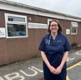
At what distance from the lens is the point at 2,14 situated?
24.1ft

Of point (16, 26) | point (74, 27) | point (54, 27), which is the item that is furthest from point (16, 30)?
point (74, 27)

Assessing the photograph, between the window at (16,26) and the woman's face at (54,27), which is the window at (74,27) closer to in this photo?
the window at (16,26)

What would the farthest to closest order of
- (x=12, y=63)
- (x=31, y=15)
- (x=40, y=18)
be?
(x=40, y=18) < (x=31, y=15) < (x=12, y=63)

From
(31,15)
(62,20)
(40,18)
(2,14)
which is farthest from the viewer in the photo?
(62,20)

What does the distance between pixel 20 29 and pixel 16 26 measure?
0.35 metres

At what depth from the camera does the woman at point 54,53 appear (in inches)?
120

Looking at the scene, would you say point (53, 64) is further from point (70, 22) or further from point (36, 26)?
point (70, 22)

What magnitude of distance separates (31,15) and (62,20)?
15.3 ft

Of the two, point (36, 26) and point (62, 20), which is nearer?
point (36, 26)

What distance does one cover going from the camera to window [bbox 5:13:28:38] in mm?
7716

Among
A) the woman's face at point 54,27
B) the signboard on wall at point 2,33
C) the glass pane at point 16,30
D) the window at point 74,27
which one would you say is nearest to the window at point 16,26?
the glass pane at point 16,30

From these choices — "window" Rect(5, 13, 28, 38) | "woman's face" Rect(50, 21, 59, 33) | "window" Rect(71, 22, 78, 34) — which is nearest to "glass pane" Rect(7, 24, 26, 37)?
"window" Rect(5, 13, 28, 38)

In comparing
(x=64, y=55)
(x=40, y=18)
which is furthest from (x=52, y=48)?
(x=40, y=18)

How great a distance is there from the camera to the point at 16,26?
8.30m
